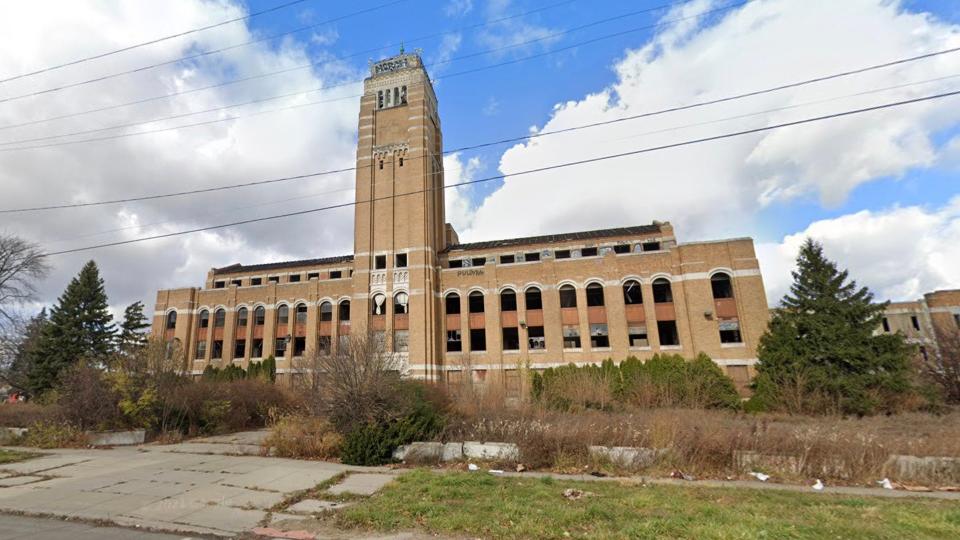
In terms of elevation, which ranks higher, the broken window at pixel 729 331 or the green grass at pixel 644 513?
the broken window at pixel 729 331

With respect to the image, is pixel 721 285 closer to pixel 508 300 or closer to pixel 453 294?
pixel 508 300

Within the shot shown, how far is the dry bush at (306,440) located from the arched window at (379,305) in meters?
25.3

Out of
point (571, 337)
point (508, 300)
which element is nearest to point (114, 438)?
point (508, 300)

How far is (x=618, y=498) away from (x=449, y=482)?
10.1 feet

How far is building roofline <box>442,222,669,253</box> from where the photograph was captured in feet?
127

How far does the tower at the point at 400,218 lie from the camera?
36.2 meters

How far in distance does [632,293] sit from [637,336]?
145 inches

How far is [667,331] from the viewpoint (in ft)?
110

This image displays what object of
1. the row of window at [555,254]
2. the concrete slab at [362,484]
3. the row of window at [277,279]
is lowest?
the concrete slab at [362,484]

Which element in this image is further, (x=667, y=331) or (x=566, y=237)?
(x=566, y=237)

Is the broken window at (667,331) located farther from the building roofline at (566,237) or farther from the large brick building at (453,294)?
the building roofline at (566,237)

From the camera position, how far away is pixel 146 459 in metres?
11.4

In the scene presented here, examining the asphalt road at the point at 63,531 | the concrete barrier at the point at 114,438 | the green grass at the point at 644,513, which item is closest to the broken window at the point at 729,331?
the green grass at the point at 644,513

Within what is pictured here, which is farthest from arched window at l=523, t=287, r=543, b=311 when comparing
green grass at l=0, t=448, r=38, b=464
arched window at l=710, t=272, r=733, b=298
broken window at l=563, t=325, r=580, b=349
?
green grass at l=0, t=448, r=38, b=464
